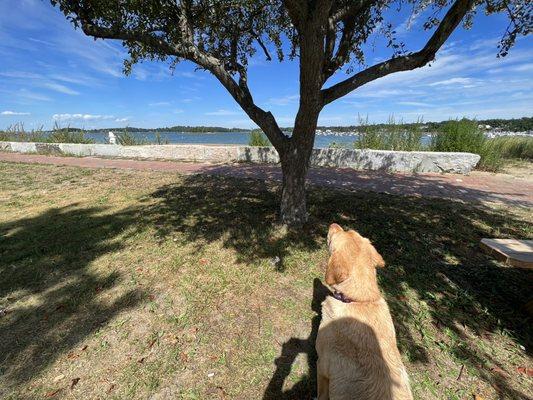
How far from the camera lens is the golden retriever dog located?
1765mm

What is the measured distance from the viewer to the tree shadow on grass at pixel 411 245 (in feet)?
9.61

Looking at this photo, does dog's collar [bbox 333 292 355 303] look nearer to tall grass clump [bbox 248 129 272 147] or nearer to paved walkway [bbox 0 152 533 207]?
paved walkway [bbox 0 152 533 207]

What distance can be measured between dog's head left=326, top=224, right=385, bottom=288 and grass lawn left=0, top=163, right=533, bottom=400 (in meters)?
0.99

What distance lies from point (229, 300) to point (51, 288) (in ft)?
7.94

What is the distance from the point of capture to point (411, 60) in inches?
156

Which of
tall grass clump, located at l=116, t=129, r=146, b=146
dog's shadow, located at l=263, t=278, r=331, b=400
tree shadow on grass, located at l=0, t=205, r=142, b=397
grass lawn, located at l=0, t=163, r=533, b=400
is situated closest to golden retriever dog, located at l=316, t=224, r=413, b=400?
dog's shadow, located at l=263, t=278, r=331, b=400

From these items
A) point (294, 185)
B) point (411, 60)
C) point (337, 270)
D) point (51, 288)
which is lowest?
point (51, 288)

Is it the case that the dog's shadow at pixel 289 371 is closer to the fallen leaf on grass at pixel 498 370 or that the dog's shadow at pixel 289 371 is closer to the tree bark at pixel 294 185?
the fallen leaf on grass at pixel 498 370

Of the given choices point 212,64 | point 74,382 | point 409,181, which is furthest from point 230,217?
point 409,181

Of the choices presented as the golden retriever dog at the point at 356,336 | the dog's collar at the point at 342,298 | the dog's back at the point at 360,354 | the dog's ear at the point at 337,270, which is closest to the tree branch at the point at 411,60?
the golden retriever dog at the point at 356,336

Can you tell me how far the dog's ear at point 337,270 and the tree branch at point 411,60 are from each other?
9.69ft

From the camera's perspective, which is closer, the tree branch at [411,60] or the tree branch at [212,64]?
the tree branch at [411,60]

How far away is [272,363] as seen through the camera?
105 inches

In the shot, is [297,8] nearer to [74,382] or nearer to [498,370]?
[498,370]
